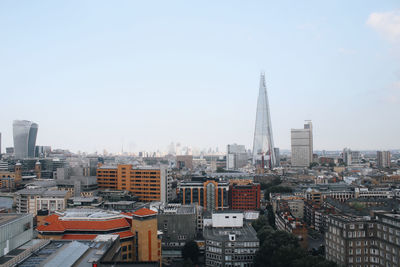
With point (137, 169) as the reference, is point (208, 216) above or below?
below

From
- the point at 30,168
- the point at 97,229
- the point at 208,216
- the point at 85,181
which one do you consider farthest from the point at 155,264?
the point at 30,168

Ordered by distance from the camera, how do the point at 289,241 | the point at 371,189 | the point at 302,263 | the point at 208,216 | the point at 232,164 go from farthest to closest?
the point at 232,164 < the point at 371,189 < the point at 208,216 < the point at 289,241 < the point at 302,263

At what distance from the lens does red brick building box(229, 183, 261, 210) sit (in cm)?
4441

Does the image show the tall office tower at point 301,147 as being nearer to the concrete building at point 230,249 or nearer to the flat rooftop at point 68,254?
the concrete building at point 230,249

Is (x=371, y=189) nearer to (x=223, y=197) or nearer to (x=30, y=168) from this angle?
(x=223, y=197)

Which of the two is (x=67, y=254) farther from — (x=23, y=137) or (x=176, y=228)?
(x=23, y=137)

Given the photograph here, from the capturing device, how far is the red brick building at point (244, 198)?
146 feet

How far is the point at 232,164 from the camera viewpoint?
393 ft

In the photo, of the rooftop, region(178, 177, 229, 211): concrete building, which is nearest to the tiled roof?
the rooftop

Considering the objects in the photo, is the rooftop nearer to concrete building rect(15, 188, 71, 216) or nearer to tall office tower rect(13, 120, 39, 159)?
concrete building rect(15, 188, 71, 216)

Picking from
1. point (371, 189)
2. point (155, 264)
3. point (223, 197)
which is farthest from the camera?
point (371, 189)

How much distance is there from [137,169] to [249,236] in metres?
21.2

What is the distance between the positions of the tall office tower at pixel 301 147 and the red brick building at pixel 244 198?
2858 inches

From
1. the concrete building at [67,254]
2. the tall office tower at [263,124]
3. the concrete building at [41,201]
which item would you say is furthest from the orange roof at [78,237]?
the tall office tower at [263,124]
